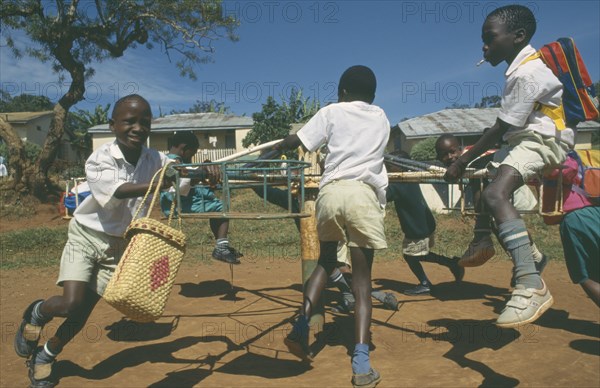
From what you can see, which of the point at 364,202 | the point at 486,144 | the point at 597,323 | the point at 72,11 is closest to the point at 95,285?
the point at 364,202

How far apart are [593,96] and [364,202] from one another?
1.52 metres

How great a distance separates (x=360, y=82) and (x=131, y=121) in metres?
1.51

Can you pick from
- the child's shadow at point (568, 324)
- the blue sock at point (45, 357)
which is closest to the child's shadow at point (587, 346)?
the child's shadow at point (568, 324)

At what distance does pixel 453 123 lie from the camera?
25406mm

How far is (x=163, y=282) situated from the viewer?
8.41ft

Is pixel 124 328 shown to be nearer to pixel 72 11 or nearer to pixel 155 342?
pixel 155 342

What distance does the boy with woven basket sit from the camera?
301 cm

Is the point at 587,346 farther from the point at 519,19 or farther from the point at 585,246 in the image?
the point at 519,19

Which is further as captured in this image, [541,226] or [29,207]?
[29,207]

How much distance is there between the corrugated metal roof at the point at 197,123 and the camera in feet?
93.5

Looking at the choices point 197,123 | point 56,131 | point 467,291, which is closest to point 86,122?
point 197,123

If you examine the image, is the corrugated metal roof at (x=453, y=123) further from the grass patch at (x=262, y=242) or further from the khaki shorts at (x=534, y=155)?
the khaki shorts at (x=534, y=155)

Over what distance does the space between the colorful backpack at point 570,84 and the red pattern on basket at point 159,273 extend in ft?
7.64

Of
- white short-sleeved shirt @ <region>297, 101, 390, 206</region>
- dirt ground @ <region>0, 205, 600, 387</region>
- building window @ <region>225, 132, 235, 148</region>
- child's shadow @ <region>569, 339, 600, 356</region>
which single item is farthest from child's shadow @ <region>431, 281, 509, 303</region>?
building window @ <region>225, 132, 235, 148</region>
